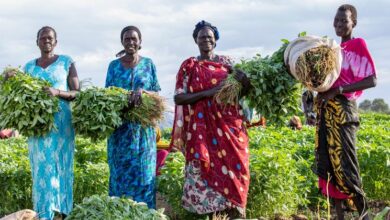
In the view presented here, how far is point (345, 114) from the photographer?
536 cm

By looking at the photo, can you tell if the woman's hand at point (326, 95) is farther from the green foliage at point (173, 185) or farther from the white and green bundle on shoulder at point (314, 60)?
the green foliage at point (173, 185)

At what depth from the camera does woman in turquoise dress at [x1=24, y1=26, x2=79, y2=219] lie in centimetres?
571

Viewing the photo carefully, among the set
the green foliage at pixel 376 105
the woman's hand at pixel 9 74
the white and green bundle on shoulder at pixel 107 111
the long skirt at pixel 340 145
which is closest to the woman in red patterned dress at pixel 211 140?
the white and green bundle on shoulder at pixel 107 111

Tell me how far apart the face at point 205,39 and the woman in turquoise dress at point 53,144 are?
1249mm

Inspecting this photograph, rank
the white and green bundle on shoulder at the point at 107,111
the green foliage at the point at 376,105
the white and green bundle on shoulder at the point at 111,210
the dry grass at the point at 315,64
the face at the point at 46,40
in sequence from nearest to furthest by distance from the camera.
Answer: the white and green bundle on shoulder at the point at 111,210 < the dry grass at the point at 315,64 < the white and green bundle on shoulder at the point at 107,111 < the face at the point at 46,40 < the green foliage at the point at 376,105

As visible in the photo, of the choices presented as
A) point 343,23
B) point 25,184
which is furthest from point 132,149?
point 343,23

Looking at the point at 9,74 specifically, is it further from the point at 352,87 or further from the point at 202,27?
the point at 352,87

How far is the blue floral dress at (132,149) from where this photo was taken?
584 centimetres

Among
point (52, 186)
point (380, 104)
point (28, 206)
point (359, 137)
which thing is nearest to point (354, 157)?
point (52, 186)

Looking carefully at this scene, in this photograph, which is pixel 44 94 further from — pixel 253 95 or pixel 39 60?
pixel 253 95

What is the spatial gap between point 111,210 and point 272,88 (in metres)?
1.74

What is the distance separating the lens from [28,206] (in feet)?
22.8

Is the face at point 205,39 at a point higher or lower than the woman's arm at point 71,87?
higher

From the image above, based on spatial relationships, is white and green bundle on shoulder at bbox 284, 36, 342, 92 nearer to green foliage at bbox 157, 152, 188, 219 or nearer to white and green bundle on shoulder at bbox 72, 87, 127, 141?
white and green bundle on shoulder at bbox 72, 87, 127, 141
